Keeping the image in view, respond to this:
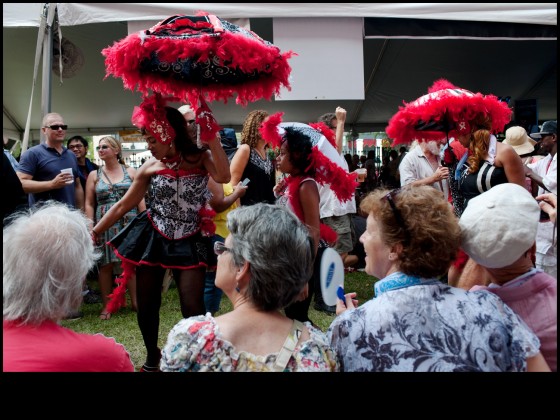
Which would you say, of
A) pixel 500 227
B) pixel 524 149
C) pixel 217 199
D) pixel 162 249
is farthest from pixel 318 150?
pixel 524 149

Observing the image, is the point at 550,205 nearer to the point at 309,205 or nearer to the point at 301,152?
the point at 309,205

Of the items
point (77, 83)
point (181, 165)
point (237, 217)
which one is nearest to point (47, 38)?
point (181, 165)

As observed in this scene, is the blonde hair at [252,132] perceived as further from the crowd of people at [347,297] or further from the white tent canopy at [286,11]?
the crowd of people at [347,297]

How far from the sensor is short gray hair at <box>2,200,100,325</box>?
1.34 m

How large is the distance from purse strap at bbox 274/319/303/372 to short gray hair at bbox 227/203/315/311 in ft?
0.29

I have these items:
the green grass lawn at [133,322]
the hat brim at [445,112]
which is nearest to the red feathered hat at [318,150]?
the hat brim at [445,112]

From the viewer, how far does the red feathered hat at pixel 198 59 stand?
2352 millimetres

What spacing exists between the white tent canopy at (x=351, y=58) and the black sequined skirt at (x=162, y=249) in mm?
2337

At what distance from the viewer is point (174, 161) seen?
2832mm

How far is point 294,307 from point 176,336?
5.62 feet

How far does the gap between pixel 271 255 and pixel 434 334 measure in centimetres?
50

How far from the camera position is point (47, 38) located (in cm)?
436
